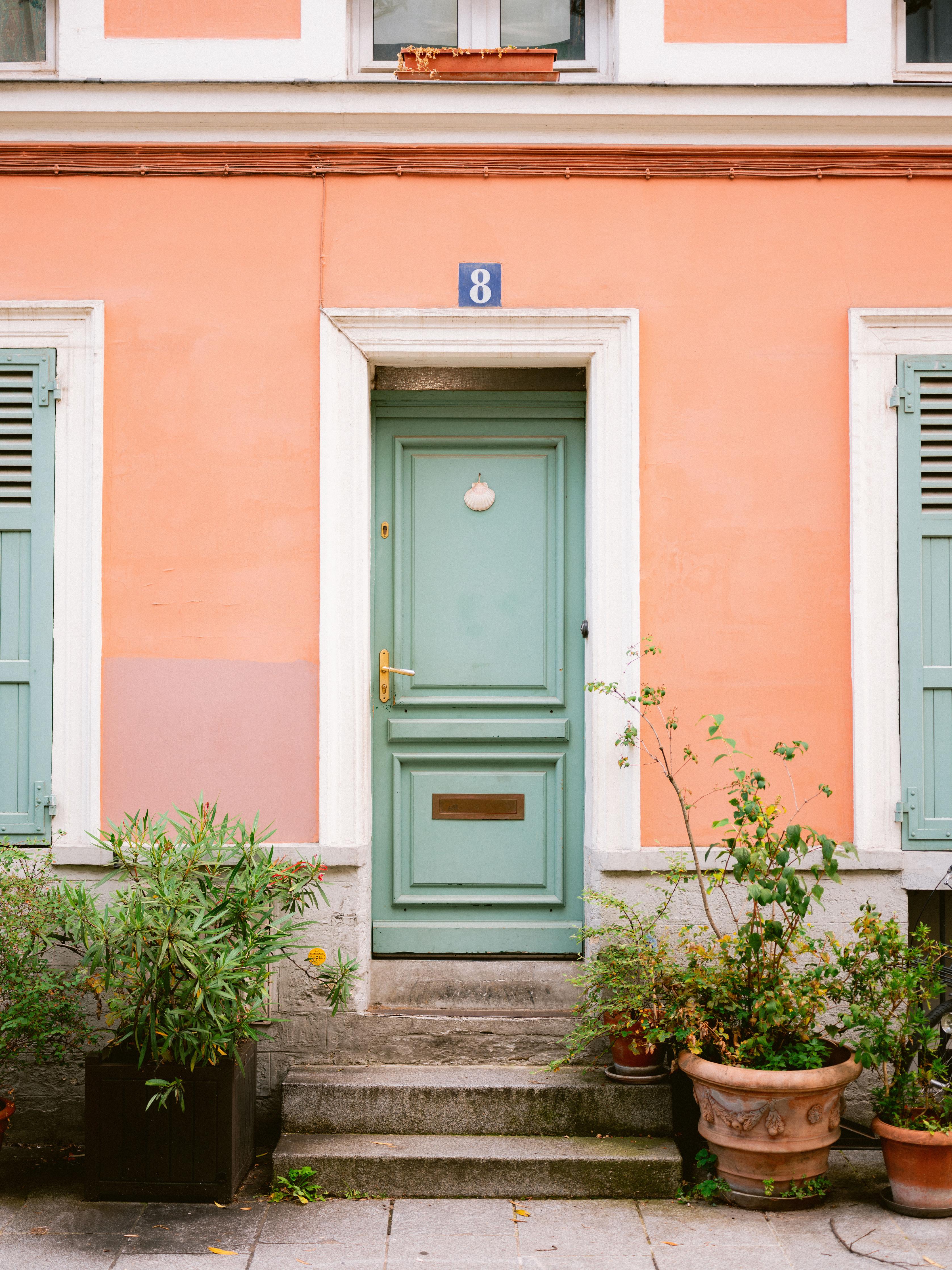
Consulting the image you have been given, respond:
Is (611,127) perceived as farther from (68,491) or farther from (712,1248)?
(712,1248)

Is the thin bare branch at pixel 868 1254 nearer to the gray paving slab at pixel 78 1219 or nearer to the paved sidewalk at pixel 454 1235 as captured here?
the paved sidewalk at pixel 454 1235

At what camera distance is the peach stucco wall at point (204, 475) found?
173 inches

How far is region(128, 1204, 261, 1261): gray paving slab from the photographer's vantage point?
346cm

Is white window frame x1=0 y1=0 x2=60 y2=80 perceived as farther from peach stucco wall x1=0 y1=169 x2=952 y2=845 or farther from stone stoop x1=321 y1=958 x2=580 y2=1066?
stone stoop x1=321 y1=958 x2=580 y2=1066

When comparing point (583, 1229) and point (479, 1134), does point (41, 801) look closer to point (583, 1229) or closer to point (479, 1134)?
point (479, 1134)

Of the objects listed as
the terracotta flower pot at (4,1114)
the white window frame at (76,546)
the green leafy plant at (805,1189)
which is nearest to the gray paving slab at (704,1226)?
the green leafy plant at (805,1189)

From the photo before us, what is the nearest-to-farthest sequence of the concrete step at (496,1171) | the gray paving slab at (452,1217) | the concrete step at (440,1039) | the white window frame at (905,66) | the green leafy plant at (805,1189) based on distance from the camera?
the gray paving slab at (452,1217)
the green leafy plant at (805,1189)
the concrete step at (496,1171)
the concrete step at (440,1039)
the white window frame at (905,66)

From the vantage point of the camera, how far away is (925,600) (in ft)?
14.5

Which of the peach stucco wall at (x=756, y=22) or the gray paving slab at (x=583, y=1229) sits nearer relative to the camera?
the gray paving slab at (x=583, y=1229)

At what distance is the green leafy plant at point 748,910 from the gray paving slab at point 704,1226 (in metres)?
0.50

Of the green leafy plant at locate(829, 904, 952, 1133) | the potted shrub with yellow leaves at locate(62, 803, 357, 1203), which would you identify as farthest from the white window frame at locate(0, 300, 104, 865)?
the green leafy plant at locate(829, 904, 952, 1133)

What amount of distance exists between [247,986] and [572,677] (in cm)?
189

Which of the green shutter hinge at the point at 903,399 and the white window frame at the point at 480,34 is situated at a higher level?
the white window frame at the point at 480,34

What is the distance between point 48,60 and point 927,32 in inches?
151
